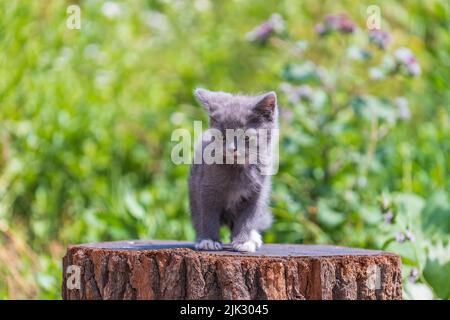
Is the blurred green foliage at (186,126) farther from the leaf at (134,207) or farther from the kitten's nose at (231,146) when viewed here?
the kitten's nose at (231,146)

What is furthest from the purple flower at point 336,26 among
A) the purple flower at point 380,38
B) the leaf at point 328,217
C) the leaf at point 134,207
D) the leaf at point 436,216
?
the leaf at point 134,207

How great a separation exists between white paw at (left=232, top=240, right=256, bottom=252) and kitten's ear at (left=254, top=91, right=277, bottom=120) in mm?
607

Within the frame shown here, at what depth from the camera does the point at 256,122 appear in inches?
144

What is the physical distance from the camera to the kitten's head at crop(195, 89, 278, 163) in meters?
3.59

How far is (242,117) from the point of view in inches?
142

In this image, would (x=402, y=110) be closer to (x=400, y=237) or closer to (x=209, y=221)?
(x=400, y=237)

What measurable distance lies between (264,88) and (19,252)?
297cm

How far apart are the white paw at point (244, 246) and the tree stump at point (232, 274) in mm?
46

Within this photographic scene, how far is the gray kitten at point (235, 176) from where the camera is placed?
362 cm

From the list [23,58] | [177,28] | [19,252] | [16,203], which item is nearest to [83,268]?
[19,252]

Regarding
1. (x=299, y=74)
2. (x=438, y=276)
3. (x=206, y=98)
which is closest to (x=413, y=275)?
(x=438, y=276)

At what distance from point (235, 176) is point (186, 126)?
3.50 m

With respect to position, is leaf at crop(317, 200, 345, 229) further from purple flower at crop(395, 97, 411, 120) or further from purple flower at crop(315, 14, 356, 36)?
purple flower at crop(315, 14, 356, 36)
